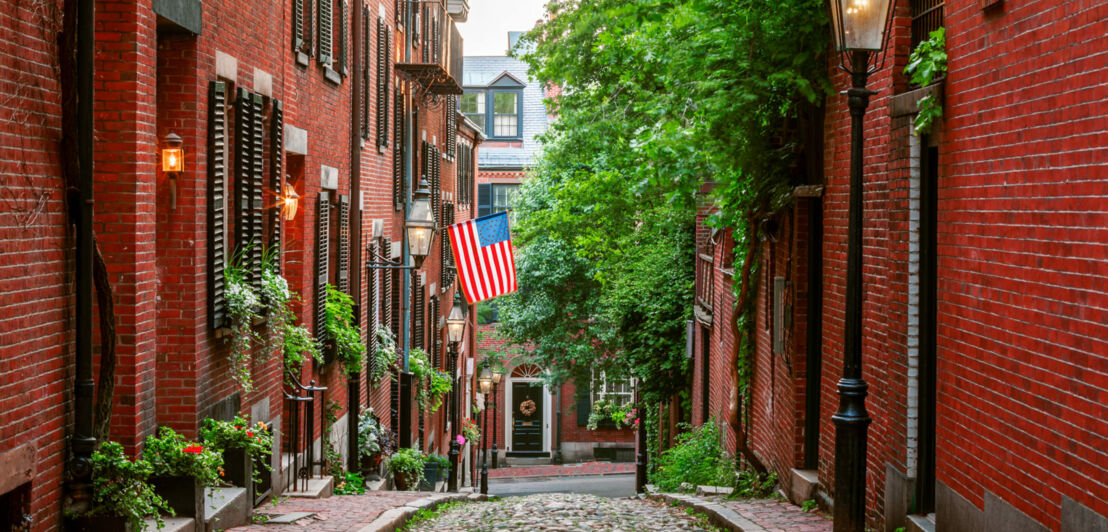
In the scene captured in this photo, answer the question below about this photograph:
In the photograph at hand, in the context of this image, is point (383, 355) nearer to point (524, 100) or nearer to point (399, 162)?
point (399, 162)

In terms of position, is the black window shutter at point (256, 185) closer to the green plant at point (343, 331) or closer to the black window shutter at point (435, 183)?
the green plant at point (343, 331)

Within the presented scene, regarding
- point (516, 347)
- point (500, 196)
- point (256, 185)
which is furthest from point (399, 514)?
point (500, 196)

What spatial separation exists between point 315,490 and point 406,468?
5.57 meters

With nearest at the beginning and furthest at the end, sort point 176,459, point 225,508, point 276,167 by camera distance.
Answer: point 176,459 < point 225,508 < point 276,167

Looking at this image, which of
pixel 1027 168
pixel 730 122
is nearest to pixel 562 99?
pixel 730 122

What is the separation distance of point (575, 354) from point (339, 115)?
21414mm

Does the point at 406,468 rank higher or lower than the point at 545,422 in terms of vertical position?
higher

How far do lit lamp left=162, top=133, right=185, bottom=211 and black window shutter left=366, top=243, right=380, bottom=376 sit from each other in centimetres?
927

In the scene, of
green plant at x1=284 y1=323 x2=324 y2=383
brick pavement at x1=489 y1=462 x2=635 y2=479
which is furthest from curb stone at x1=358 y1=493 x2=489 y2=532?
brick pavement at x1=489 y1=462 x2=635 y2=479

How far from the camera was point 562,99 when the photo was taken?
24.2 metres

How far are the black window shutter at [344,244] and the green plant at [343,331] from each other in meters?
0.40

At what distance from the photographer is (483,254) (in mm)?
17688

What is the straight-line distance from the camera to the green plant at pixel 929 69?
24.7ft

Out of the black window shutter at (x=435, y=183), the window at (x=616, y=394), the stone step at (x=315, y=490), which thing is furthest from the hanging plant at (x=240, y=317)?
the window at (x=616, y=394)
